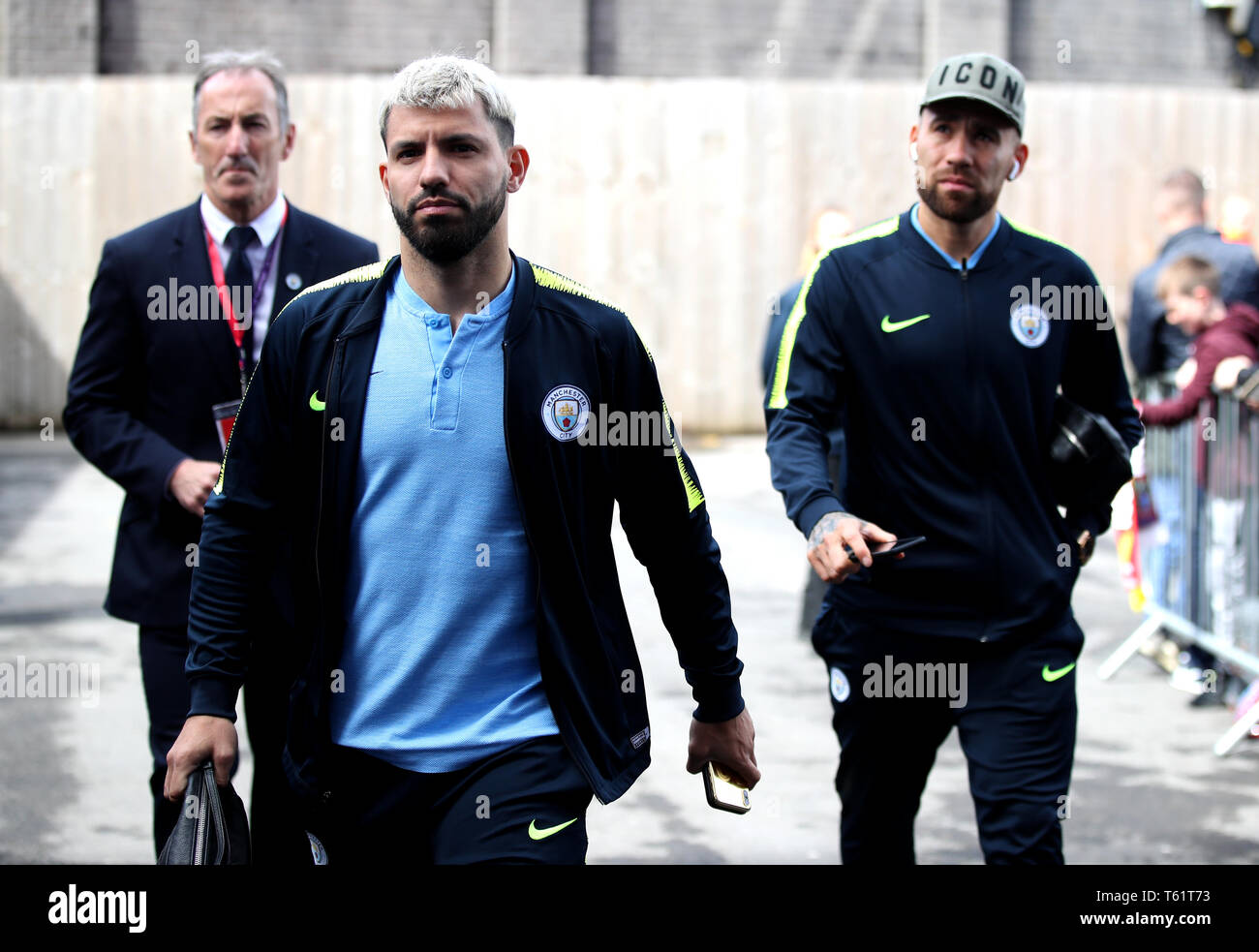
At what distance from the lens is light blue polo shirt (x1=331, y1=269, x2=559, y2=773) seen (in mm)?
3062

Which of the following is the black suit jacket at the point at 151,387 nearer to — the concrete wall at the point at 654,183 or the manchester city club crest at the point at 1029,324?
the manchester city club crest at the point at 1029,324

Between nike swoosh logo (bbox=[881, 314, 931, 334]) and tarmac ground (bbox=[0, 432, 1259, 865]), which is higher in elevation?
nike swoosh logo (bbox=[881, 314, 931, 334])

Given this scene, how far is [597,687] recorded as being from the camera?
3.17 meters

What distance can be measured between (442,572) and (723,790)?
32.0 inches

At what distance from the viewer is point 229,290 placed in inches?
169

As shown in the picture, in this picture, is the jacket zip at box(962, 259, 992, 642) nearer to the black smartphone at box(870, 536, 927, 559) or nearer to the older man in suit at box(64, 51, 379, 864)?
the black smartphone at box(870, 536, 927, 559)

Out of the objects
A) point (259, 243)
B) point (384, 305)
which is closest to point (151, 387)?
point (259, 243)

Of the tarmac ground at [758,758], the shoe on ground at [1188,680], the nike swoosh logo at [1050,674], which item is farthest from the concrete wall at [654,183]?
the nike swoosh logo at [1050,674]

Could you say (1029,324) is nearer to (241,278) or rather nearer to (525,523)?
(525,523)

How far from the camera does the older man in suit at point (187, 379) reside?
4156 mm

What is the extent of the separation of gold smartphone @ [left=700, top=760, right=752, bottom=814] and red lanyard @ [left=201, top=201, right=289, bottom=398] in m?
1.64

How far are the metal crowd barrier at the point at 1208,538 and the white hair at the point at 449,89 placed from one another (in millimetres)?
5025

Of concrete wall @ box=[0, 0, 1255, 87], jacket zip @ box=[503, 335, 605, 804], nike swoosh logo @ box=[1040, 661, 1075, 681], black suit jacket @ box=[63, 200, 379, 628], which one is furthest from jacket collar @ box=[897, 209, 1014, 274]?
concrete wall @ box=[0, 0, 1255, 87]
